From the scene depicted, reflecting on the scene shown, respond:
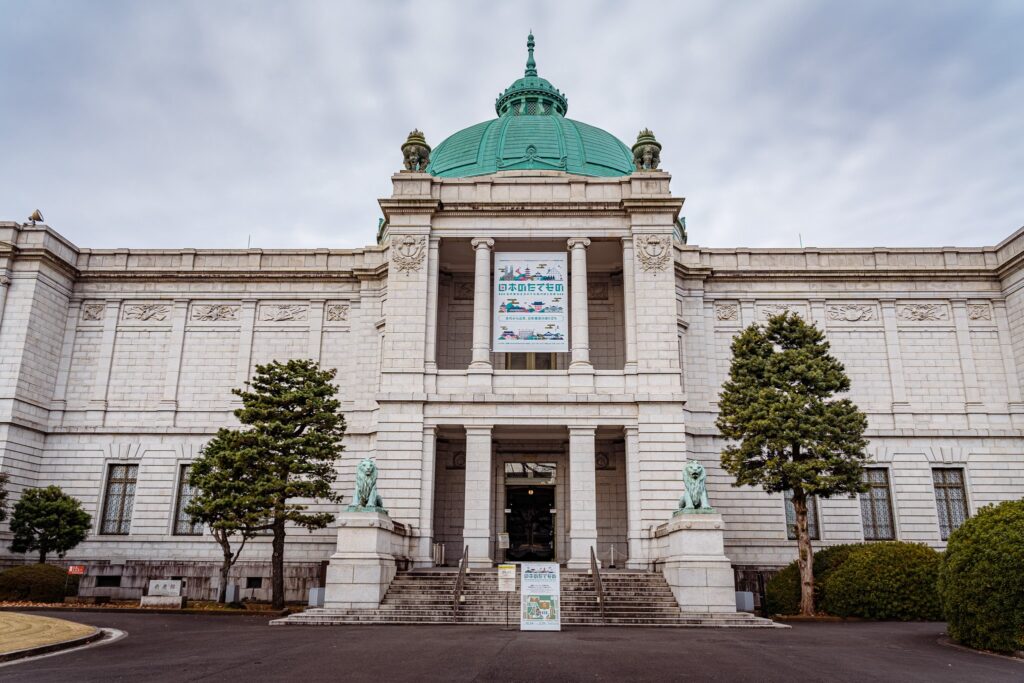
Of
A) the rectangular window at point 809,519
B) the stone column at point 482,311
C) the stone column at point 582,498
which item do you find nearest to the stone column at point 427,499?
the stone column at point 482,311

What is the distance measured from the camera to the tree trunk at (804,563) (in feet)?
72.4

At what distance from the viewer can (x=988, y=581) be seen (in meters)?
12.9

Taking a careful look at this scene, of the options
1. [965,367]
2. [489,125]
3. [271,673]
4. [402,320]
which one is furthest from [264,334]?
[965,367]

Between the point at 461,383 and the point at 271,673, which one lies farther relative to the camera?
the point at 461,383

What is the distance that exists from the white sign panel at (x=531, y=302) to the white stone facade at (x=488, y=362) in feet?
2.99

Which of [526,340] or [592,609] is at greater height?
[526,340]

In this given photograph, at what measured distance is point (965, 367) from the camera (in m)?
29.7

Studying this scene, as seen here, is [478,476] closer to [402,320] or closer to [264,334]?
[402,320]

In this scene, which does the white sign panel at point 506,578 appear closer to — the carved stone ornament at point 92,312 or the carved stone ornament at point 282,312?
the carved stone ornament at point 282,312

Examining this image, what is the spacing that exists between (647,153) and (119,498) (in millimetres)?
24025

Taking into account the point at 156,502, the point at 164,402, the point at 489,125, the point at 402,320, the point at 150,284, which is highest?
the point at 489,125

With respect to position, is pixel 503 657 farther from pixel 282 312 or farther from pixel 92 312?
pixel 92 312

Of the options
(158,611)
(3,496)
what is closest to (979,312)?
(158,611)

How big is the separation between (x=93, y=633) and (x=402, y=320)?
14.6 m
